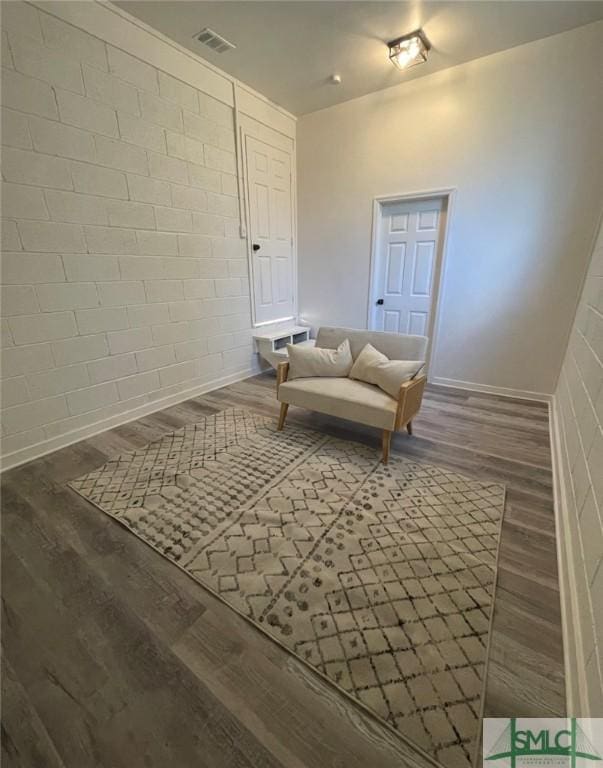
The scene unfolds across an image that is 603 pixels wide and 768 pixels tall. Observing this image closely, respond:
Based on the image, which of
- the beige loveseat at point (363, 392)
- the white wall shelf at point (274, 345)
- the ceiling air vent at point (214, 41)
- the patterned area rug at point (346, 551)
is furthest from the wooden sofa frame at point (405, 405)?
the ceiling air vent at point (214, 41)

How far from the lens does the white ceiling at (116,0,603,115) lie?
94.6 inches

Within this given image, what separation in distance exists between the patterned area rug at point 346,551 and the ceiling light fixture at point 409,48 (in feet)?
11.1

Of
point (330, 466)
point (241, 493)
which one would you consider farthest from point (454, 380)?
point (241, 493)

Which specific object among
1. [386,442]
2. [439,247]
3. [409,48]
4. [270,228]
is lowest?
[386,442]

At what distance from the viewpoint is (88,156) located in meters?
2.38

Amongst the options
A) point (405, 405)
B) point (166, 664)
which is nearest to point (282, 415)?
point (405, 405)

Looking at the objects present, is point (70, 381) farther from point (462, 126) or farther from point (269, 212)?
point (462, 126)

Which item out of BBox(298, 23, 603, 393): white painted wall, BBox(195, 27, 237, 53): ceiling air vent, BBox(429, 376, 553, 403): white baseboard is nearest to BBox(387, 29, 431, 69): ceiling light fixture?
BBox(298, 23, 603, 393): white painted wall

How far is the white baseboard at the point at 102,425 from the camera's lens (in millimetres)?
2316

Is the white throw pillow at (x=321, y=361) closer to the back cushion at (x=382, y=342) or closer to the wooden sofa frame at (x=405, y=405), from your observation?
the back cushion at (x=382, y=342)

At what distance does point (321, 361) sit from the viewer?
2.71 metres

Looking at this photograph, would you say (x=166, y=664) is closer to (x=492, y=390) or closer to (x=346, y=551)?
(x=346, y=551)

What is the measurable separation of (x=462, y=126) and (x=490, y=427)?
2.97 meters

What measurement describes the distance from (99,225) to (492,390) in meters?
4.07
